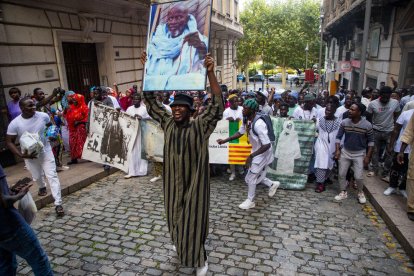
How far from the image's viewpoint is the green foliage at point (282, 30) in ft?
107

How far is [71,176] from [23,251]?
12.3 feet

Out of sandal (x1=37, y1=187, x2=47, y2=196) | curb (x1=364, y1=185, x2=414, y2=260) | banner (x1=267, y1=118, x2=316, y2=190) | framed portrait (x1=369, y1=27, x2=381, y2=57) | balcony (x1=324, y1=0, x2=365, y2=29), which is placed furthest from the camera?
framed portrait (x1=369, y1=27, x2=381, y2=57)

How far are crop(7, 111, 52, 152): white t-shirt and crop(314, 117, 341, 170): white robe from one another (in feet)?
15.5

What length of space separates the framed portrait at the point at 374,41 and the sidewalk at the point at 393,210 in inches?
372

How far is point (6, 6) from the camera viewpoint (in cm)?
724

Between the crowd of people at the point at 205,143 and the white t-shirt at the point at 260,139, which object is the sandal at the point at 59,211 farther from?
the white t-shirt at the point at 260,139

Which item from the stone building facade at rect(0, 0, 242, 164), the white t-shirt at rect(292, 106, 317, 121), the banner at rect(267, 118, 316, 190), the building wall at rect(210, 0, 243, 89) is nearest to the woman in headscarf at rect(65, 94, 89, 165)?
the stone building facade at rect(0, 0, 242, 164)

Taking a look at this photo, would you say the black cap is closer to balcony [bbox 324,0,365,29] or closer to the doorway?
the doorway

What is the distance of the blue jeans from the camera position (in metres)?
2.60

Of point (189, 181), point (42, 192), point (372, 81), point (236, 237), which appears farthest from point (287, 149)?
point (372, 81)

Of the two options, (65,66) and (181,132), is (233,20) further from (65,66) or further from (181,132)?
(181,132)

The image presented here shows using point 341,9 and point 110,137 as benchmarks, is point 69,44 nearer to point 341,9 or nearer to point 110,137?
point 110,137

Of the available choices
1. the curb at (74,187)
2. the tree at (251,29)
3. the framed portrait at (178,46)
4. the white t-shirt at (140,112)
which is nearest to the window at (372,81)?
the white t-shirt at (140,112)

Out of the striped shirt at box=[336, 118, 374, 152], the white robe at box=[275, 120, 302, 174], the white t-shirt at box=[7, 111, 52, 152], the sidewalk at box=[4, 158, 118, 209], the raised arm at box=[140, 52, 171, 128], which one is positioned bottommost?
the sidewalk at box=[4, 158, 118, 209]
